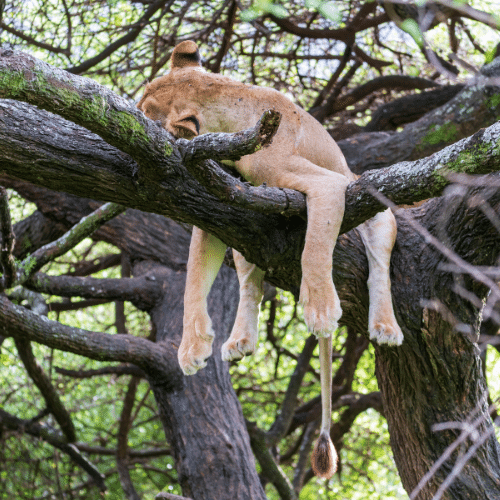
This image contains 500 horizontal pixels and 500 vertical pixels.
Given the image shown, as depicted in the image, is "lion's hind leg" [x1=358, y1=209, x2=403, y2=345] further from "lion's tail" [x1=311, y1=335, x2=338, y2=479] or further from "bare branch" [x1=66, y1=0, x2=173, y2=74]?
"bare branch" [x1=66, y1=0, x2=173, y2=74]

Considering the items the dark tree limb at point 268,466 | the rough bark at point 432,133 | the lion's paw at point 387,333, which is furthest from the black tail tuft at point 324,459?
the rough bark at point 432,133

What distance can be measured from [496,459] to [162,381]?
2.20 m

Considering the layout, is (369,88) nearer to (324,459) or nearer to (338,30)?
(338,30)

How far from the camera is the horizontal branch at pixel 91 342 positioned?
3566 millimetres

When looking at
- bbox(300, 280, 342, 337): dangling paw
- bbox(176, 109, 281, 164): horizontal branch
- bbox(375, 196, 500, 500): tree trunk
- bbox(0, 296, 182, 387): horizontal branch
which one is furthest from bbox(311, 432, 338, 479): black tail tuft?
bbox(176, 109, 281, 164): horizontal branch

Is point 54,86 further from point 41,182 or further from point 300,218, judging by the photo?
point 300,218

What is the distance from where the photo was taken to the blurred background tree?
513cm

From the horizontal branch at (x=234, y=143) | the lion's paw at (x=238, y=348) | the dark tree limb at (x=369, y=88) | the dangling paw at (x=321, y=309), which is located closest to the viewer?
the horizontal branch at (x=234, y=143)

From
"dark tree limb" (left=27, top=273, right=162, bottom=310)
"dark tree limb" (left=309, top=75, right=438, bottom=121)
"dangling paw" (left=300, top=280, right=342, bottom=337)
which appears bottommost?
"dangling paw" (left=300, top=280, right=342, bottom=337)

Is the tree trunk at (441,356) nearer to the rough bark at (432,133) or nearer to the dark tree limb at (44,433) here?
the rough bark at (432,133)

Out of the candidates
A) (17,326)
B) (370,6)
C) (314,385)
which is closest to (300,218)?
(17,326)

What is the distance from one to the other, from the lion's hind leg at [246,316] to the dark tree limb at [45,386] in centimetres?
208

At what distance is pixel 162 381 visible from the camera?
4293mm

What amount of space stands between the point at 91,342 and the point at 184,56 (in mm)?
1761
